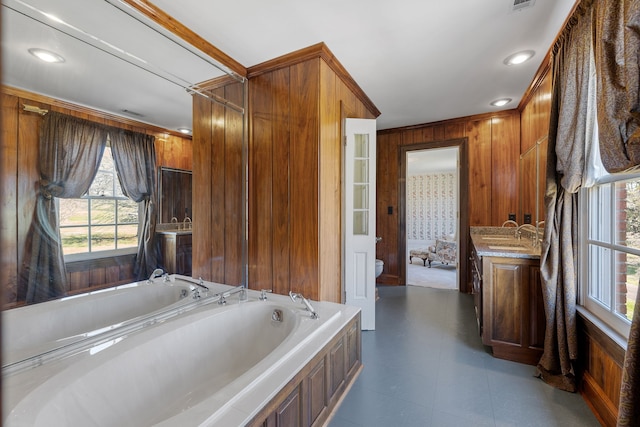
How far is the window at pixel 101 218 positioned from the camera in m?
1.52

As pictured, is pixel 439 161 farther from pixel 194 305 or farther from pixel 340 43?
pixel 194 305

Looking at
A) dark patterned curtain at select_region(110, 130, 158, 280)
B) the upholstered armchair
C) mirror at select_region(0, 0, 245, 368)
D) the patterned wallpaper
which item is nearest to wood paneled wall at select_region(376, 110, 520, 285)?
the upholstered armchair

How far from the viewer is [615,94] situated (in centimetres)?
125

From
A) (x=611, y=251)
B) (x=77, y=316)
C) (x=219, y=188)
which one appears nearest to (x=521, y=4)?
(x=611, y=251)

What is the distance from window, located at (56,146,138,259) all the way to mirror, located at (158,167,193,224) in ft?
→ 0.61

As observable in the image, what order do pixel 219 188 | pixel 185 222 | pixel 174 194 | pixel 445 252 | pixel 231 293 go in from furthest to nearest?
pixel 445 252, pixel 219 188, pixel 231 293, pixel 185 222, pixel 174 194

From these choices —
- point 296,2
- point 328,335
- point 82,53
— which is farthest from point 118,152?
point 328,335

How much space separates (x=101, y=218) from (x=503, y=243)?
3.29 metres

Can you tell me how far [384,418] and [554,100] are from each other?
7.66 ft

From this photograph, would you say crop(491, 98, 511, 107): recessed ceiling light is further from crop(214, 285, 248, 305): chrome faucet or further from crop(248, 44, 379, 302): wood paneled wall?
crop(214, 285, 248, 305): chrome faucet

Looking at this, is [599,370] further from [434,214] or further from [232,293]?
[434,214]

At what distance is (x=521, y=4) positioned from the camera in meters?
1.80

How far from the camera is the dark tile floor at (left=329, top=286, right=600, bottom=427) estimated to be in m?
1.66

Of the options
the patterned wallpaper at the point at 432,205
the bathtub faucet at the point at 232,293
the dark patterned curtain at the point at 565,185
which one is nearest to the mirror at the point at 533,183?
the dark patterned curtain at the point at 565,185
